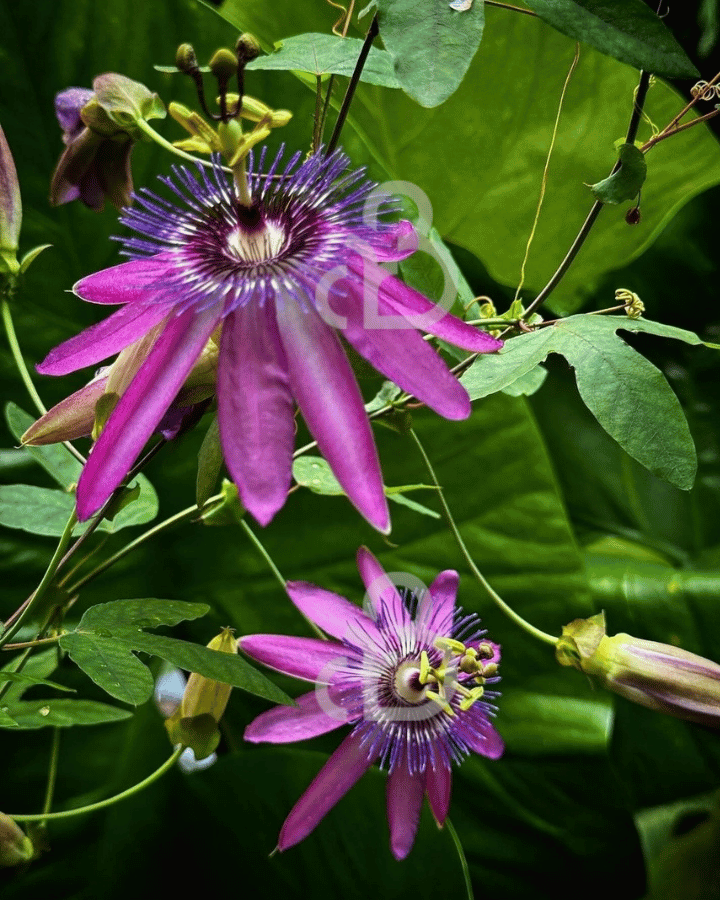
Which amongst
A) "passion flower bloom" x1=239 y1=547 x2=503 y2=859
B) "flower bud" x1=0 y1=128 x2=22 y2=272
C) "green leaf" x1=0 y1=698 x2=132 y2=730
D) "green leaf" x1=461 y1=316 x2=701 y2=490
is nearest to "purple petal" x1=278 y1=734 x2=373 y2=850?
"passion flower bloom" x1=239 y1=547 x2=503 y2=859

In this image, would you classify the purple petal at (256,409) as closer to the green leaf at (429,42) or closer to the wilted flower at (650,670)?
the green leaf at (429,42)

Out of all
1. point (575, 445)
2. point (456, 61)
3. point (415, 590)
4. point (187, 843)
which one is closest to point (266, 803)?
point (187, 843)

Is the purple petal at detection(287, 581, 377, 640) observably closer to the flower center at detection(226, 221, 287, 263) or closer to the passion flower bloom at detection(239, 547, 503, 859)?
the passion flower bloom at detection(239, 547, 503, 859)

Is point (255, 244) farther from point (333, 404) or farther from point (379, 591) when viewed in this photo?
point (379, 591)

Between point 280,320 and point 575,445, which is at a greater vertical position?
point 280,320

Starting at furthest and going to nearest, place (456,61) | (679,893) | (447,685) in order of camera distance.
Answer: (679,893), (447,685), (456,61)

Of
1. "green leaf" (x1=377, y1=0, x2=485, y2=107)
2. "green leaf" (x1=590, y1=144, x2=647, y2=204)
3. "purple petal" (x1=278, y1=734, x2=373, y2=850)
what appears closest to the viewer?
"green leaf" (x1=377, y1=0, x2=485, y2=107)

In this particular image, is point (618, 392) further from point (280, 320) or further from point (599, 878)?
point (599, 878)
